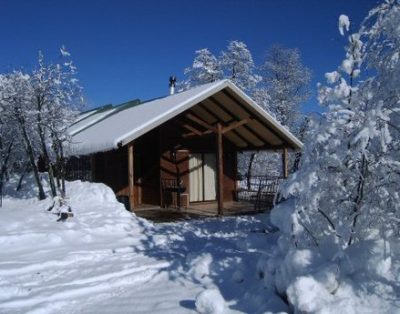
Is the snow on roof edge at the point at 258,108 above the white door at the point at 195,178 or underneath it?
above

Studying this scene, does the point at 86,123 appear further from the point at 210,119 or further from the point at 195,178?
the point at 210,119

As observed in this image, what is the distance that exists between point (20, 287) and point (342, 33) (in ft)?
19.0

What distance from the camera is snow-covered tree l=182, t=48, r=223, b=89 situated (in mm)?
29906

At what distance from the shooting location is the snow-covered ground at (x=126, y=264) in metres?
5.95

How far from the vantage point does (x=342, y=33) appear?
185 inches

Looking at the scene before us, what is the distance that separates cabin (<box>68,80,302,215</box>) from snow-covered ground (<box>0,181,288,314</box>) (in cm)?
271

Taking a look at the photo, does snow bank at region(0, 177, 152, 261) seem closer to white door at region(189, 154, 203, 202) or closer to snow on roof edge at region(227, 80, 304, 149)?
white door at region(189, 154, 203, 202)

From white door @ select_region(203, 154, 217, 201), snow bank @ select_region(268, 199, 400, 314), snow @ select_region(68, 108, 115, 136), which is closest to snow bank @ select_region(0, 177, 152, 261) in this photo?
white door @ select_region(203, 154, 217, 201)

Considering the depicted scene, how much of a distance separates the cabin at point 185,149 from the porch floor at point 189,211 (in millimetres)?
268

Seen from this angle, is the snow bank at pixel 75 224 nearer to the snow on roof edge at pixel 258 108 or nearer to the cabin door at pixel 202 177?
the cabin door at pixel 202 177

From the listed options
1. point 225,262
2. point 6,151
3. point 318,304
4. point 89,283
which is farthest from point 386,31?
point 6,151

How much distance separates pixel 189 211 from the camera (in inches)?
555

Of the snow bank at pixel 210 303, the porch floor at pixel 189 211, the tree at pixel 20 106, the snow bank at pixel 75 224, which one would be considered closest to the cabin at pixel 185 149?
the porch floor at pixel 189 211

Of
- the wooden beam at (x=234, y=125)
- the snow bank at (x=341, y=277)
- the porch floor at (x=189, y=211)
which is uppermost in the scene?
the wooden beam at (x=234, y=125)
